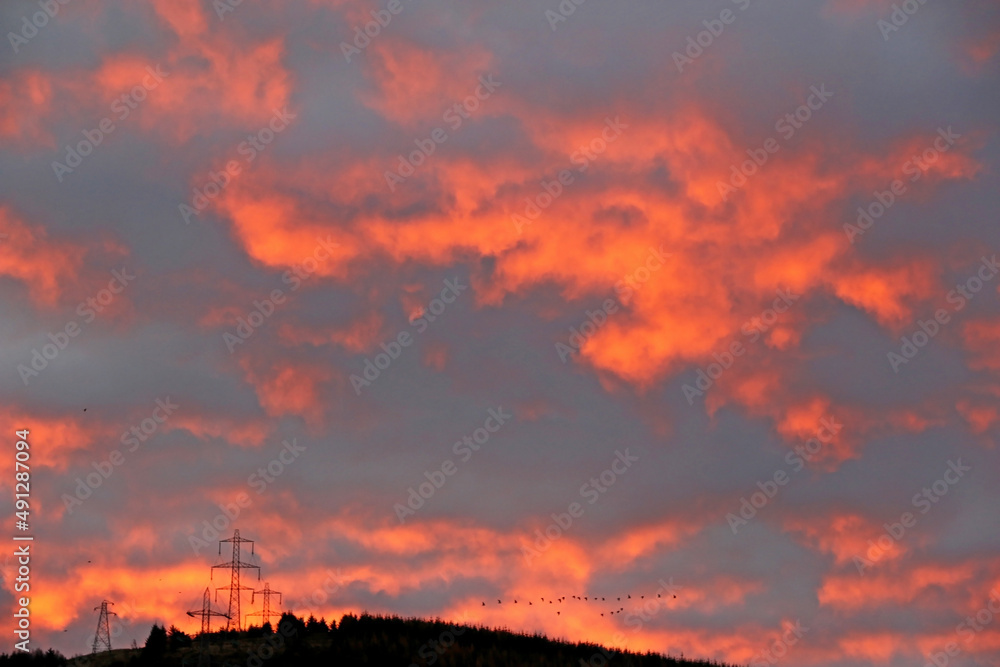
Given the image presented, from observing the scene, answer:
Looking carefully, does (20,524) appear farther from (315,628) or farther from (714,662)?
(714,662)

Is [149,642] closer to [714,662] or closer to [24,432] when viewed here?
[24,432]

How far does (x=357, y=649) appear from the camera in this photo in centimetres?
5516

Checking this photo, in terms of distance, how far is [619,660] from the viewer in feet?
196

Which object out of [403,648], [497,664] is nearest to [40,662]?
[403,648]

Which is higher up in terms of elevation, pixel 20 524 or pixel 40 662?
pixel 20 524

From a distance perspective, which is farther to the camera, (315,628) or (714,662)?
(714,662)

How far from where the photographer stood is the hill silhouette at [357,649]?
2140 inches

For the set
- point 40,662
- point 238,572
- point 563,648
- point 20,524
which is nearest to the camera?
point 20,524

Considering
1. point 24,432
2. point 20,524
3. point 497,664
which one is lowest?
point 497,664

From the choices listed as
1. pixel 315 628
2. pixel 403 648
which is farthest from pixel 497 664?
pixel 315 628

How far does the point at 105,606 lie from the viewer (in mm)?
71375

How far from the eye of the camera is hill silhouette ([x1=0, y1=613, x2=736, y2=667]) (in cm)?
5434

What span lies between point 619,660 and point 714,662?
32.6ft

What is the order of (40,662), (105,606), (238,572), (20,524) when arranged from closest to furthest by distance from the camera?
(20,524) → (40,662) → (238,572) → (105,606)
